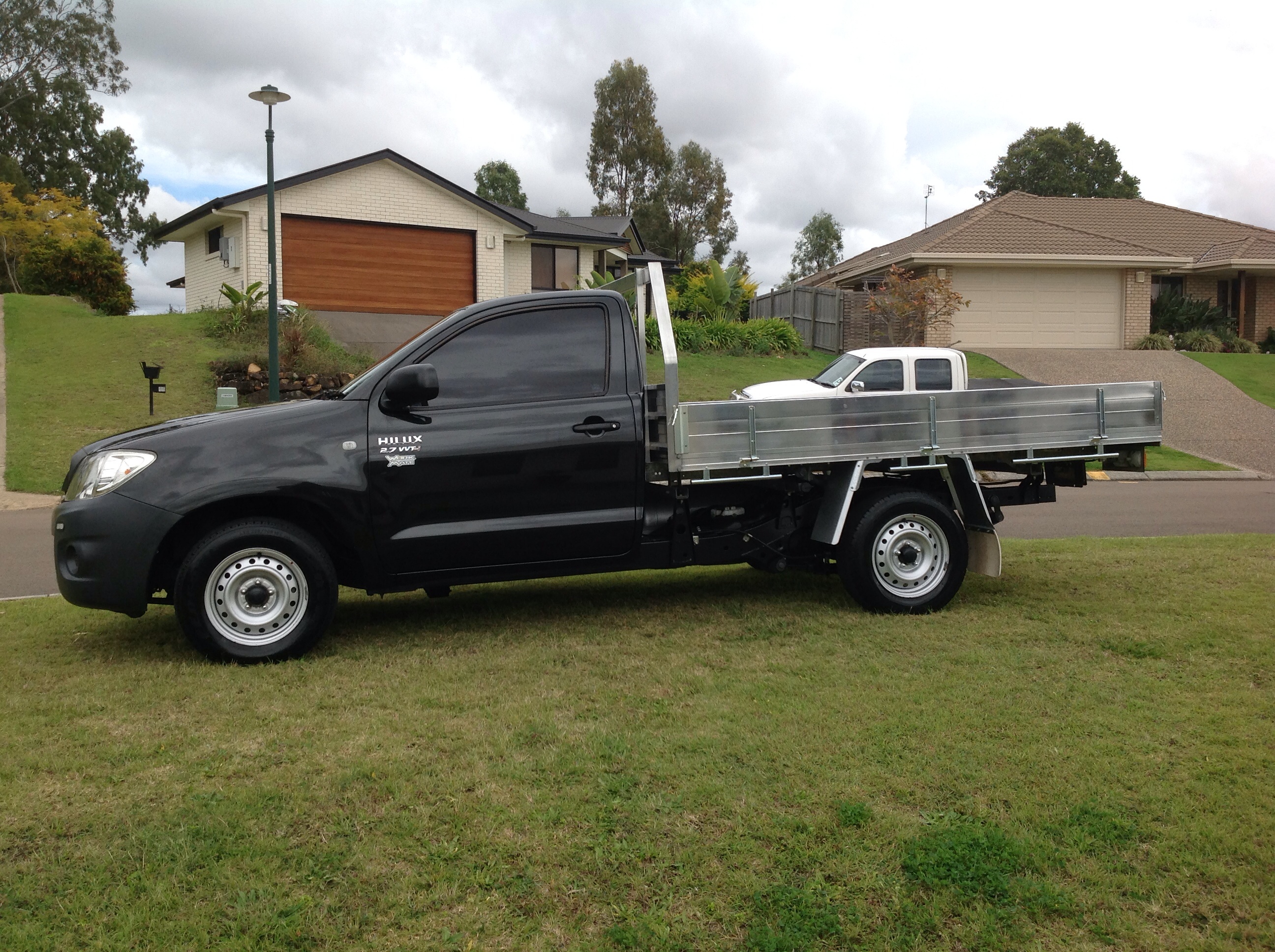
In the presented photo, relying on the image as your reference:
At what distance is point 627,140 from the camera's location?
Answer: 60406 millimetres

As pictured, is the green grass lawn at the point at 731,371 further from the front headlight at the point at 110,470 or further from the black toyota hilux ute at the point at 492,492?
the front headlight at the point at 110,470

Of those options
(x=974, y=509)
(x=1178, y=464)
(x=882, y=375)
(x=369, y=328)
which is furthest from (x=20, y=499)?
(x=1178, y=464)

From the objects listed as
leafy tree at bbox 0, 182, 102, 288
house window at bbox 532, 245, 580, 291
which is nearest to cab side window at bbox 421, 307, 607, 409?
house window at bbox 532, 245, 580, 291

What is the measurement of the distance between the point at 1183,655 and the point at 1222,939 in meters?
2.96

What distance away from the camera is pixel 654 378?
7.00 meters

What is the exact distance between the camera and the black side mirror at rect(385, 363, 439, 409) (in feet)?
18.8

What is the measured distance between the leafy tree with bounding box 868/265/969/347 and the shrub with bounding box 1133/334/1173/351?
6.12m

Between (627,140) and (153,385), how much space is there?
154ft

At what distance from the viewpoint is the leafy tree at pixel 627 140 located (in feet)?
196

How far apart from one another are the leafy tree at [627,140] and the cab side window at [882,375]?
1912 inches

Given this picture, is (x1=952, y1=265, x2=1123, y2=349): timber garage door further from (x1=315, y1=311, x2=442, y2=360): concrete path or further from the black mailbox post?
the black mailbox post

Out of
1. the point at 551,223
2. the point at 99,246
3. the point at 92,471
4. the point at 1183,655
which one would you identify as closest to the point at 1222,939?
the point at 1183,655

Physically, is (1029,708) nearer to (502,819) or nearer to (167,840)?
(502,819)

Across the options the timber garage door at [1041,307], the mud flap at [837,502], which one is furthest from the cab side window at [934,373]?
the timber garage door at [1041,307]
